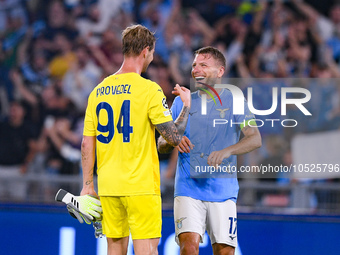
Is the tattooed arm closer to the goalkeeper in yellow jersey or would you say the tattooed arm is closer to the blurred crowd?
the goalkeeper in yellow jersey

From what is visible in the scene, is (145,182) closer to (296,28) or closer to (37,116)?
(37,116)

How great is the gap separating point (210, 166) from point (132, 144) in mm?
775

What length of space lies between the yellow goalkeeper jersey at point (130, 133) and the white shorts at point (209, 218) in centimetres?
55

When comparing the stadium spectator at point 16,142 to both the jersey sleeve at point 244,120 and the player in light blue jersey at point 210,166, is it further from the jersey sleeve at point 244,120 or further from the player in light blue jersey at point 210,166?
the jersey sleeve at point 244,120

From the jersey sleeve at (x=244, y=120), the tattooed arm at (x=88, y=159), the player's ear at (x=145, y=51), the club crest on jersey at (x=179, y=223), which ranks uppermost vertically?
the player's ear at (x=145, y=51)

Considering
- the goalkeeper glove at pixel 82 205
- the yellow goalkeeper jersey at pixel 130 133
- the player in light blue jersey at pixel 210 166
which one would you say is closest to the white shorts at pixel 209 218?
the player in light blue jersey at pixel 210 166

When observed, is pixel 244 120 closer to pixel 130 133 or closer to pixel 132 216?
pixel 130 133

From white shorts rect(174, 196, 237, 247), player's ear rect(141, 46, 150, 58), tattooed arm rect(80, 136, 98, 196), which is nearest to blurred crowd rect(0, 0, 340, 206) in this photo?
white shorts rect(174, 196, 237, 247)

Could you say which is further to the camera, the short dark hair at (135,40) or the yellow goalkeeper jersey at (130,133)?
the short dark hair at (135,40)

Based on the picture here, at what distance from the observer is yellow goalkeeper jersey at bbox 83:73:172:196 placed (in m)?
3.84

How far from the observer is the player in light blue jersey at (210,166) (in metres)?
4.35

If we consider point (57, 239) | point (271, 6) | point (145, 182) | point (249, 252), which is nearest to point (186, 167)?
point (145, 182)

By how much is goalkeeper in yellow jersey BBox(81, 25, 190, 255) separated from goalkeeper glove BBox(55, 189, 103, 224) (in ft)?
0.27

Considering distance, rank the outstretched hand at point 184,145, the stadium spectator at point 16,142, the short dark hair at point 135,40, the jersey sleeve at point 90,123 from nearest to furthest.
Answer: the short dark hair at point 135,40
the jersey sleeve at point 90,123
the outstretched hand at point 184,145
the stadium spectator at point 16,142
